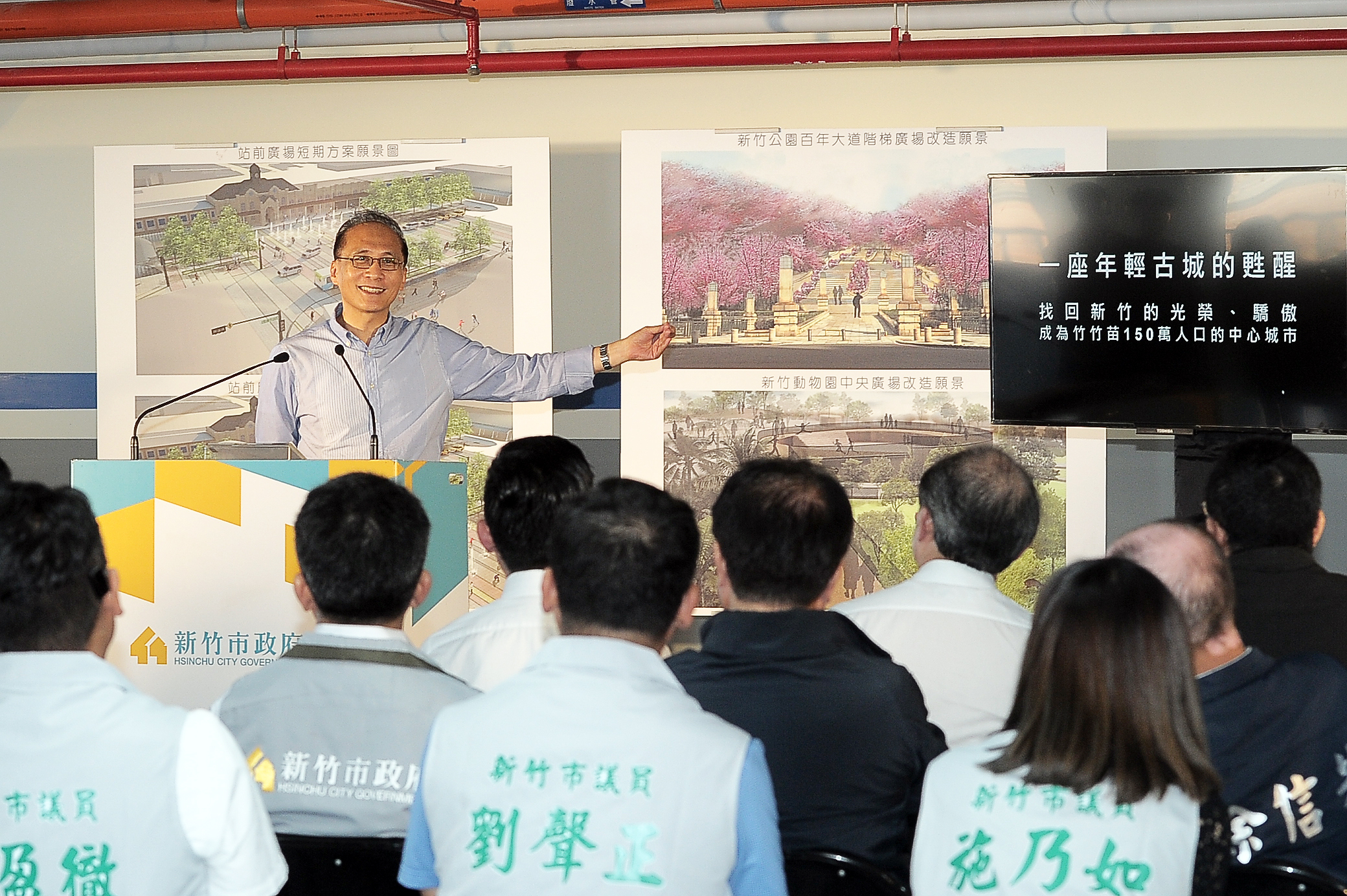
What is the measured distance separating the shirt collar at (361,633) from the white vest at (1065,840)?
2.94 feet

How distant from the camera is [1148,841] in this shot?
152 cm

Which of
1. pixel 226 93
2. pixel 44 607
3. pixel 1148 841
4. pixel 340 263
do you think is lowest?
pixel 1148 841

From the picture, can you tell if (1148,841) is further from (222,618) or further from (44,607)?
(222,618)

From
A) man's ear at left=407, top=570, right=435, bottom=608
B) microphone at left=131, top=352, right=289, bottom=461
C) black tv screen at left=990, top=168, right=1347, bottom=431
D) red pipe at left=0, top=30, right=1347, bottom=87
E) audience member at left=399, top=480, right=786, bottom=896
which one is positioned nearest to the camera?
audience member at left=399, top=480, right=786, bottom=896

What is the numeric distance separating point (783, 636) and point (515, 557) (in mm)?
803

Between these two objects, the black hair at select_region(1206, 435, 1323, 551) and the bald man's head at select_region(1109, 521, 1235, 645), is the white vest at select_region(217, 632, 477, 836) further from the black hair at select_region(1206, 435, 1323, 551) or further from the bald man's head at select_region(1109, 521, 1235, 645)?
the black hair at select_region(1206, 435, 1323, 551)

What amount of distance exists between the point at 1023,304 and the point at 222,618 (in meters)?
2.67

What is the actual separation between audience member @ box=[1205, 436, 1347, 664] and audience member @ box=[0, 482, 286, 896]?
215cm

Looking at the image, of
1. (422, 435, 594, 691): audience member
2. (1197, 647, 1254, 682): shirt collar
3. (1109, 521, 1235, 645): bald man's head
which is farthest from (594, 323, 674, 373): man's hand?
(1197, 647, 1254, 682): shirt collar

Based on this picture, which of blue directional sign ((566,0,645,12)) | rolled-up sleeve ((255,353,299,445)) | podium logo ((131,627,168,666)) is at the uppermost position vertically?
blue directional sign ((566,0,645,12))

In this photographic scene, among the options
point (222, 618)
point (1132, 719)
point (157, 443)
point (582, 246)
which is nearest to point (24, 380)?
point (157, 443)

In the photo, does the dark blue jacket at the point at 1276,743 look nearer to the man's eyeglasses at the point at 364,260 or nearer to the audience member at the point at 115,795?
the audience member at the point at 115,795

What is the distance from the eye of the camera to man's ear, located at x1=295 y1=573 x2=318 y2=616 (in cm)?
204

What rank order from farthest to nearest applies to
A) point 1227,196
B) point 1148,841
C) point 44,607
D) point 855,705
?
point 1227,196 → point 855,705 → point 44,607 → point 1148,841
